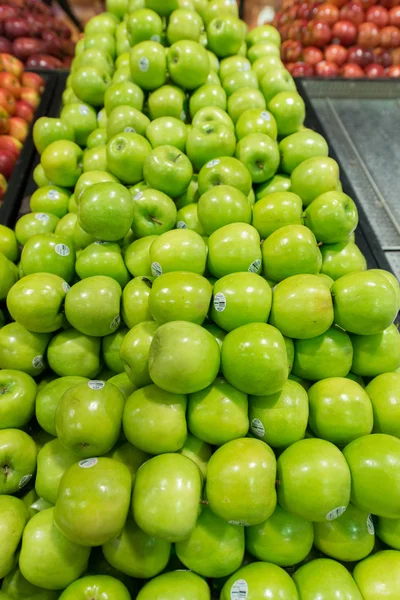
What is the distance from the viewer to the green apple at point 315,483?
3.29 ft

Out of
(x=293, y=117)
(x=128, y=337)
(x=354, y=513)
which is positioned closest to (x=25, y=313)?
(x=128, y=337)

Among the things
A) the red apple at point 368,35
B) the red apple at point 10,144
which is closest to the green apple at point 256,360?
the red apple at point 10,144

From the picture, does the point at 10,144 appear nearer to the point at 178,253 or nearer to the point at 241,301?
the point at 178,253

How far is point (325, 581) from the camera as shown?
1.03 m

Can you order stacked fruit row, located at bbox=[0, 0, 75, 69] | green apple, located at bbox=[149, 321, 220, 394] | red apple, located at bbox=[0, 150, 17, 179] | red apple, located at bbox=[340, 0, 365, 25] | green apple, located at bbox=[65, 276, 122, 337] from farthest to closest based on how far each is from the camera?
red apple, located at bbox=[340, 0, 365, 25], stacked fruit row, located at bbox=[0, 0, 75, 69], red apple, located at bbox=[0, 150, 17, 179], green apple, located at bbox=[65, 276, 122, 337], green apple, located at bbox=[149, 321, 220, 394]

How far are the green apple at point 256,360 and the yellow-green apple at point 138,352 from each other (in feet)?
0.78

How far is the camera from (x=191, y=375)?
1080 millimetres

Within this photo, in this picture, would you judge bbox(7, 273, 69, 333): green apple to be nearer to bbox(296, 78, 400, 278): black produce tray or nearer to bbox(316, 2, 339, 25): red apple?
bbox(296, 78, 400, 278): black produce tray

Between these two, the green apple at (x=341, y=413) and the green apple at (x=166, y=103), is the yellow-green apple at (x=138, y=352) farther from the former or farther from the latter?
the green apple at (x=166, y=103)

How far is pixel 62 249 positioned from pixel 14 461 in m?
0.75

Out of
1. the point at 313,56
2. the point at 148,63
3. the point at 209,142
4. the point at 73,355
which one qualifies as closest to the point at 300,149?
the point at 209,142

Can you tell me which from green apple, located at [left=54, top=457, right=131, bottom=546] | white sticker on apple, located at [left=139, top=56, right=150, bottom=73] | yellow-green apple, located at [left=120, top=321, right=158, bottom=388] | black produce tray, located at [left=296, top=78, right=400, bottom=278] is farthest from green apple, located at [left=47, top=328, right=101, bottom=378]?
white sticker on apple, located at [left=139, top=56, right=150, bottom=73]

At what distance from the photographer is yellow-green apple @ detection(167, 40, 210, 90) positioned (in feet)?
6.49

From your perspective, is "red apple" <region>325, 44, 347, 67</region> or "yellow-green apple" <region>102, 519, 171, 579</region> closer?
"yellow-green apple" <region>102, 519, 171, 579</region>
